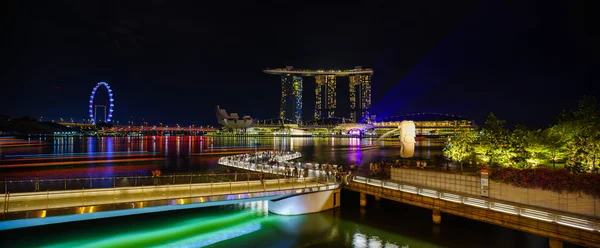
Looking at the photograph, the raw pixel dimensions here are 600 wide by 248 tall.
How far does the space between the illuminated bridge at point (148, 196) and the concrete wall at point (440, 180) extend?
13.0ft

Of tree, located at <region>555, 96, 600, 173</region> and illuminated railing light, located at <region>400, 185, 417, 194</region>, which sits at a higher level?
tree, located at <region>555, 96, 600, 173</region>

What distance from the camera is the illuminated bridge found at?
43.4 ft

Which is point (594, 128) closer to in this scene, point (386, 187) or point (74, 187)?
point (386, 187)

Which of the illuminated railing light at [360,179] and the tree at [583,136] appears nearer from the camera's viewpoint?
the tree at [583,136]

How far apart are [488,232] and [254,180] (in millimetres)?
12429

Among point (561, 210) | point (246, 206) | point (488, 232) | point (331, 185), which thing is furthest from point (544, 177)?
point (246, 206)

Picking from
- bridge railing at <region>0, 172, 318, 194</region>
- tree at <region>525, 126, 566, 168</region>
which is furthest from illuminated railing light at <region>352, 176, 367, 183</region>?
tree at <region>525, 126, 566, 168</region>

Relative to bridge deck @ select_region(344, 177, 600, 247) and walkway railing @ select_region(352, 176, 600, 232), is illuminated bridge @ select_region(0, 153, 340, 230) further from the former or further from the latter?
walkway railing @ select_region(352, 176, 600, 232)

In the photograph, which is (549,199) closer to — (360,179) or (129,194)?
(360,179)

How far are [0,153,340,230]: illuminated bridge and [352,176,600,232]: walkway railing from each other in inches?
181

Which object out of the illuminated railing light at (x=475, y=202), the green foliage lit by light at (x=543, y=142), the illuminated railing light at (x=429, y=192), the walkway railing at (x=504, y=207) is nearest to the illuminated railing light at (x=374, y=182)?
the walkway railing at (x=504, y=207)

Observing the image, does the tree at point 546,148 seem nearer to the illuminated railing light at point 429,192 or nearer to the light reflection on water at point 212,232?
the illuminated railing light at point 429,192

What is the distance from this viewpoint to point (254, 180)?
20.5 meters

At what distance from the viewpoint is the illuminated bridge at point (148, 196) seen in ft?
43.4
